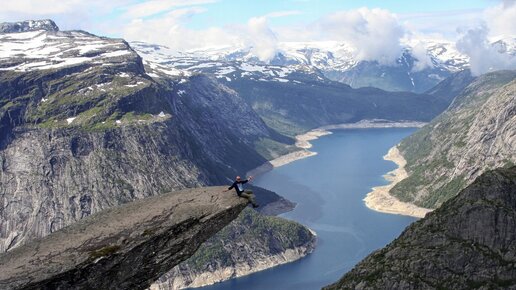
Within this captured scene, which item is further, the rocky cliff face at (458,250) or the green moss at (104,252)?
the rocky cliff face at (458,250)

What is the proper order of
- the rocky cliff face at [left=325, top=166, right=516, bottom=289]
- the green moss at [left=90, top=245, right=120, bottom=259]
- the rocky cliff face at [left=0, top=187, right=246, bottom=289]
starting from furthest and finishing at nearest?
1. the rocky cliff face at [left=325, top=166, right=516, bottom=289]
2. the green moss at [left=90, top=245, right=120, bottom=259]
3. the rocky cliff face at [left=0, top=187, right=246, bottom=289]

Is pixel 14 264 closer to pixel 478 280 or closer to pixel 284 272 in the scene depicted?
pixel 478 280

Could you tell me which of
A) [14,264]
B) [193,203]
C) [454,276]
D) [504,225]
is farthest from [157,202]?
[504,225]

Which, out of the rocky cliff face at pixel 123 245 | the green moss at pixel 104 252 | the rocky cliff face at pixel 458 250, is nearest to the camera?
the rocky cliff face at pixel 123 245

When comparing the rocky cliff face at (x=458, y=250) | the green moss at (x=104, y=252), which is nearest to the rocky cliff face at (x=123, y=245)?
the green moss at (x=104, y=252)

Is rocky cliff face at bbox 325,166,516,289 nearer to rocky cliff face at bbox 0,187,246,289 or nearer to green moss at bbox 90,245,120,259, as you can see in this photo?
rocky cliff face at bbox 0,187,246,289

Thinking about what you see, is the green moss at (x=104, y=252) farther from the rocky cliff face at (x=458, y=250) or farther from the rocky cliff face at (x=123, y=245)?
the rocky cliff face at (x=458, y=250)

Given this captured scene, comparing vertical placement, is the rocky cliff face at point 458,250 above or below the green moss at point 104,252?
below

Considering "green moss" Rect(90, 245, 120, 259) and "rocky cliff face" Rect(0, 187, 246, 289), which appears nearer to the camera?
"rocky cliff face" Rect(0, 187, 246, 289)

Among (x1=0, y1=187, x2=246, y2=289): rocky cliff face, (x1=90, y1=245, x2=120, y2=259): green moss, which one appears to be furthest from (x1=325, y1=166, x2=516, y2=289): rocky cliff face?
(x1=90, y1=245, x2=120, y2=259): green moss
